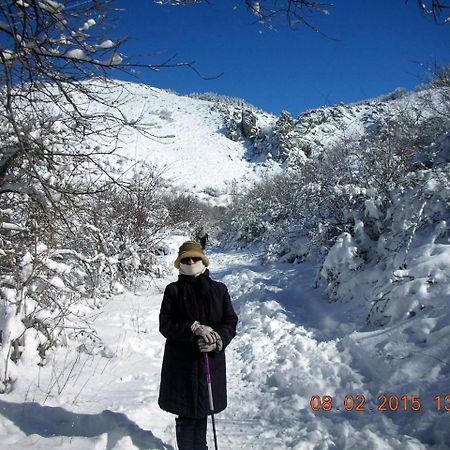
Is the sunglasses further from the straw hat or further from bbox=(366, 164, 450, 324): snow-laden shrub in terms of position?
bbox=(366, 164, 450, 324): snow-laden shrub

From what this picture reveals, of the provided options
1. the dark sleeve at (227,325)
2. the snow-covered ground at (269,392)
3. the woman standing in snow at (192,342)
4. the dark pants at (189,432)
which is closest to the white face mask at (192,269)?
the woman standing in snow at (192,342)

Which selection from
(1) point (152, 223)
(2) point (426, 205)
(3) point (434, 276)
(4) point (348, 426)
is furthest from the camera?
(1) point (152, 223)

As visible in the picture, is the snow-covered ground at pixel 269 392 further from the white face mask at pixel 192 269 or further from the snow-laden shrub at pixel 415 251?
the white face mask at pixel 192 269

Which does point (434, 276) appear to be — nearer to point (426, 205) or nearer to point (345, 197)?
point (426, 205)

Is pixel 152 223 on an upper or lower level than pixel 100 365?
upper

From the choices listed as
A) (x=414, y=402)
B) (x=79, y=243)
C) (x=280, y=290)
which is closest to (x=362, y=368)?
(x=414, y=402)

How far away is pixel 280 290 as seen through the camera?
27.6 feet

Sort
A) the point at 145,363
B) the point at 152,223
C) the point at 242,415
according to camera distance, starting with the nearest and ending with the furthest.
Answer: the point at 242,415 → the point at 145,363 → the point at 152,223

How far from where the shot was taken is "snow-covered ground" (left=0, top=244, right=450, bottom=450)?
3.13m

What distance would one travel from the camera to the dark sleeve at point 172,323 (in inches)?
107

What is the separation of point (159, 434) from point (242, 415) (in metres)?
0.91
